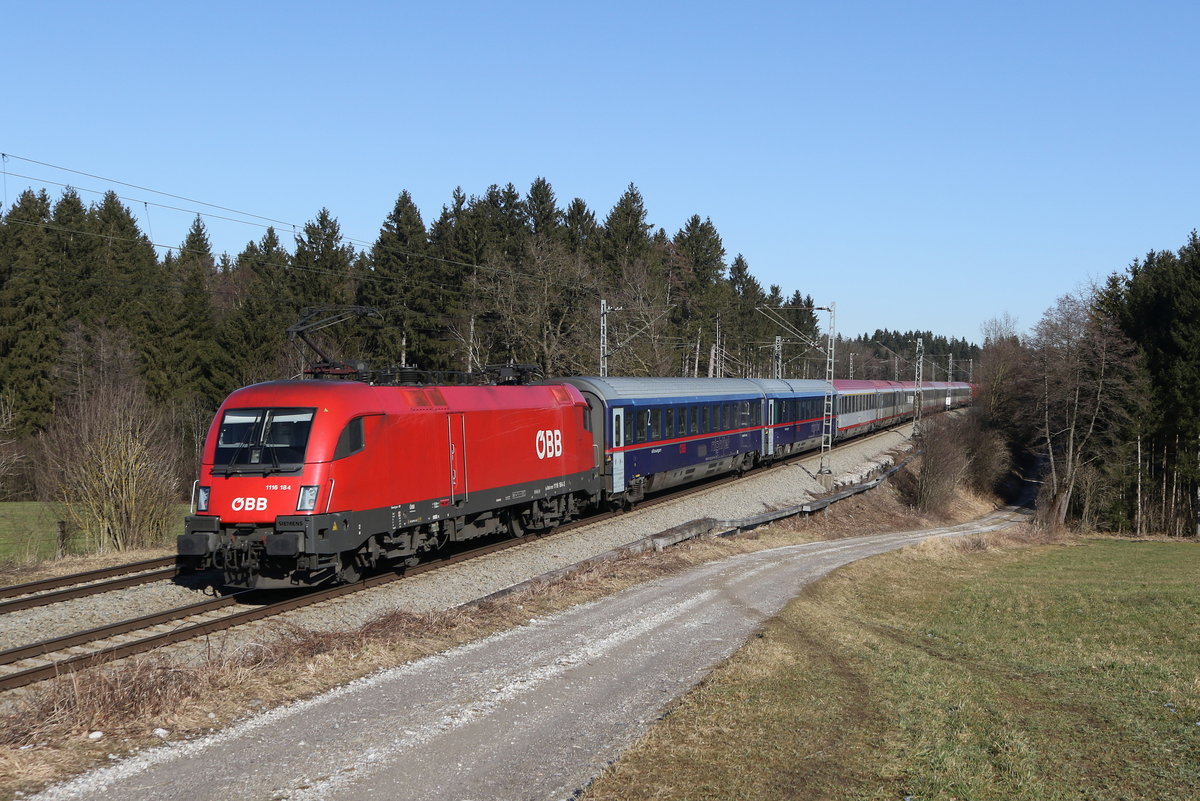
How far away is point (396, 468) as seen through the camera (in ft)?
53.1

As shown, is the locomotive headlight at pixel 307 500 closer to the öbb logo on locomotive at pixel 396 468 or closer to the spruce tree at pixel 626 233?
the öbb logo on locomotive at pixel 396 468

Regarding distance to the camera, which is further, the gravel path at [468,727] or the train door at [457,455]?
the train door at [457,455]

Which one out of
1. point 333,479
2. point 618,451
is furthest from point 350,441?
point 618,451

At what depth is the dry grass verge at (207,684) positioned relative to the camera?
26.6 ft

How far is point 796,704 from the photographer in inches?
400

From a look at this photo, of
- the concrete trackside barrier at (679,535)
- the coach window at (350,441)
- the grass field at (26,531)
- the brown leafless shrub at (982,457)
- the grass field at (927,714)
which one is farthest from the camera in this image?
the brown leafless shrub at (982,457)

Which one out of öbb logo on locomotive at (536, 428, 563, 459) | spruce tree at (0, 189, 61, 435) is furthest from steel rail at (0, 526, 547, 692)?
spruce tree at (0, 189, 61, 435)

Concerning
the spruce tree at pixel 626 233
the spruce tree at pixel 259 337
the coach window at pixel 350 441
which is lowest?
the coach window at pixel 350 441

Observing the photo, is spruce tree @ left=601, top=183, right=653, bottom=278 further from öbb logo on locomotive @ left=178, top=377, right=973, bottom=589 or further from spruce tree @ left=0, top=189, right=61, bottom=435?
öbb logo on locomotive @ left=178, top=377, right=973, bottom=589

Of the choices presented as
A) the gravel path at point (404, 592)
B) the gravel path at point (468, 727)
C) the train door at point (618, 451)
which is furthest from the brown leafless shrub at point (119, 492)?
the gravel path at point (468, 727)

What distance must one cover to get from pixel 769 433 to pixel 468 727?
31.5 m

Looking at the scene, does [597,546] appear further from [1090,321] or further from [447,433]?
[1090,321]

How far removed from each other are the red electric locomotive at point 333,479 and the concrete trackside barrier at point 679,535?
214 cm

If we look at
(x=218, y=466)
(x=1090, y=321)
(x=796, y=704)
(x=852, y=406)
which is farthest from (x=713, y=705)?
(x=1090, y=321)
